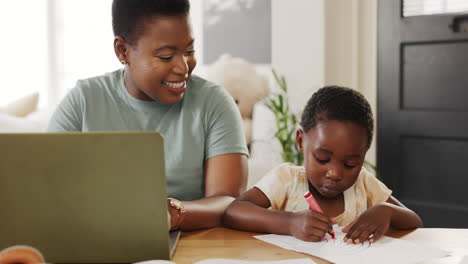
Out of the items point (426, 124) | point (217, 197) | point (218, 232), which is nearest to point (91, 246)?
point (218, 232)

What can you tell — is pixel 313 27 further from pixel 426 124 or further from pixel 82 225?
pixel 82 225

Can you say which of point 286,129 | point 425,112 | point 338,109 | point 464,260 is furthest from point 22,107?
point 464,260

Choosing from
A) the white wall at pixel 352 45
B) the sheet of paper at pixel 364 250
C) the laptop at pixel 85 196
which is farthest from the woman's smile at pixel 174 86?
the white wall at pixel 352 45

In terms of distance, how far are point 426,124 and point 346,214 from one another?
2.17 m

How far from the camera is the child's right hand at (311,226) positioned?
100cm

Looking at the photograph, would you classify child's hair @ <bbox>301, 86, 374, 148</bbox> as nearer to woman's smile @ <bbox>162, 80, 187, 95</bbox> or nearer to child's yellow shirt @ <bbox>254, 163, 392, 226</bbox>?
child's yellow shirt @ <bbox>254, 163, 392, 226</bbox>

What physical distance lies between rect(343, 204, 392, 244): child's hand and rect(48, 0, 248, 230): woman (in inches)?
11.4

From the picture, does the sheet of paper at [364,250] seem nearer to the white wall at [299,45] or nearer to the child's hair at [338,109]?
the child's hair at [338,109]

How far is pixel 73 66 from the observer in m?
4.59

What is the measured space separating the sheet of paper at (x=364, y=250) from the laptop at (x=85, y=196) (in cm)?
27

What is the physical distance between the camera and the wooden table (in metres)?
0.91

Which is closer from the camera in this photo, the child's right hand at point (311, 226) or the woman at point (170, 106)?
the child's right hand at point (311, 226)

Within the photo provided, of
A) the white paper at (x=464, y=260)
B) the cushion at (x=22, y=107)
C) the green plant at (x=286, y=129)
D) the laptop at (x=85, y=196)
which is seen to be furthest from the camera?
the green plant at (x=286, y=129)

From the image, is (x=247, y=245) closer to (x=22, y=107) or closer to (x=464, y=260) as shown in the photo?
(x=464, y=260)
